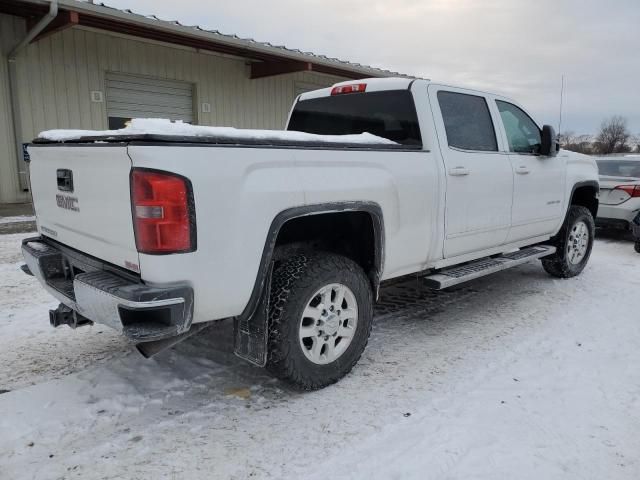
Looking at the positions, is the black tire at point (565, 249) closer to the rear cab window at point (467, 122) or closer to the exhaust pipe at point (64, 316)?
the rear cab window at point (467, 122)

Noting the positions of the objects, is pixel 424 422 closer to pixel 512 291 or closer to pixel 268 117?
pixel 512 291

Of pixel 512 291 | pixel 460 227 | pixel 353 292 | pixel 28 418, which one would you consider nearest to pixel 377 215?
pixel 353 292

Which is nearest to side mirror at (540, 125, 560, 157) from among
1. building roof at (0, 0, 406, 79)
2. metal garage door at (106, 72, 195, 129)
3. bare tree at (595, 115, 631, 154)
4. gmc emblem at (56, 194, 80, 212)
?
gmc emblem at (56, 194, 80, 212)

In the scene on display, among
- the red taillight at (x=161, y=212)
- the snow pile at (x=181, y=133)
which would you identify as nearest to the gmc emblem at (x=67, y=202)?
the snow pile at (x=181, y=133)

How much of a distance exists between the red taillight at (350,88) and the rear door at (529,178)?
1.37 metres

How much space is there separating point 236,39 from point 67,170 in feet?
27.8

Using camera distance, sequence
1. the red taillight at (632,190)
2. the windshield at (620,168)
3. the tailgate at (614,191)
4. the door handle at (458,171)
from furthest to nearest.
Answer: the windshield at (620,168), the tailgate at (614,191), the red taillight at (632,190), the door handle at (458,171)

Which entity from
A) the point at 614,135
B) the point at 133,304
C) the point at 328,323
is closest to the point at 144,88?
the point at 328,323

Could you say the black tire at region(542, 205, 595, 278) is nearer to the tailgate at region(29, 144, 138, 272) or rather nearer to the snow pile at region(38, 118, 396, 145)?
the snow pile at region(38, 118, 396, 145)

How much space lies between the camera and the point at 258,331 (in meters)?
3.00

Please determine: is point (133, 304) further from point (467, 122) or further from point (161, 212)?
point (467, 122)

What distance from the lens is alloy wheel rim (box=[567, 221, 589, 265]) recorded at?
617 centimetres

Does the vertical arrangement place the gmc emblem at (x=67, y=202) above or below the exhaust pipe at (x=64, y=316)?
above

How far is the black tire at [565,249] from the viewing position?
6055 millimetres
